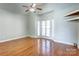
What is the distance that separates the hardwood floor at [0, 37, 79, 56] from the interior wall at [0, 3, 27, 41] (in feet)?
0.34

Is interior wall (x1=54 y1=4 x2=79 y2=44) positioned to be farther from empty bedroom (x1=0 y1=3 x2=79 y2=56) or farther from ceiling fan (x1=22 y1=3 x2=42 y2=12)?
ceiling fan (x1=22 y1=3 x2=42 y2=12)

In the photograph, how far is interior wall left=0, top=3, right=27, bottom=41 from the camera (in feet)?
4.89

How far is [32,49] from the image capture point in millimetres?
1550

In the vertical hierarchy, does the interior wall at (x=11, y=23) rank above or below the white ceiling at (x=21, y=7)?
below

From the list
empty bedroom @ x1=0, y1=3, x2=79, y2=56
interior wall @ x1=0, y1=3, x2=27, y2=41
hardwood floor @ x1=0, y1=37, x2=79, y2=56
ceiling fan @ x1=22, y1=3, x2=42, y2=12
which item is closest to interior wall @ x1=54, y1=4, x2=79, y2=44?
empty bedroom @ x1=0, y1=3, x2=79, y2=56

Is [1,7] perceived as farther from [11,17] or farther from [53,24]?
[53,24]

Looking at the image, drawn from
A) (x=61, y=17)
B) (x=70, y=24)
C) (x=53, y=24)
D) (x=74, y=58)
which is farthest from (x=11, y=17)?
(x=74, y=58)

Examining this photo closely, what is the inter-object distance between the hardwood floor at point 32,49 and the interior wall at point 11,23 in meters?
0.10

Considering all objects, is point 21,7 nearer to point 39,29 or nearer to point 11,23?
point 11,23

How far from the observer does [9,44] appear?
1.50 meters

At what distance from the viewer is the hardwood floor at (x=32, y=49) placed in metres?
1.51

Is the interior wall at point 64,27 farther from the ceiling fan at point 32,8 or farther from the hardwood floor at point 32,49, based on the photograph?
the ceiling fan at point 32,8

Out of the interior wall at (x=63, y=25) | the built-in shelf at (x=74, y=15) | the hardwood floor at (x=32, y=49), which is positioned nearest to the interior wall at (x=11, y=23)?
the hardwood floor at (x=32, y=49)

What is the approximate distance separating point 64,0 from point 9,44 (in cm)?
103
